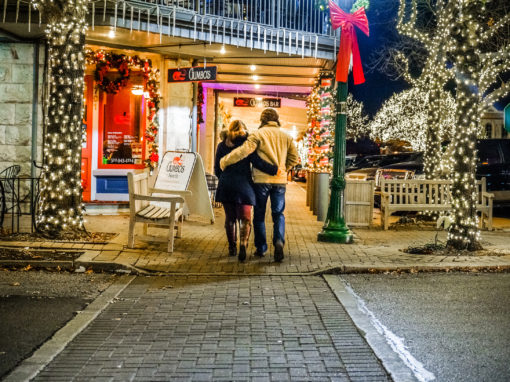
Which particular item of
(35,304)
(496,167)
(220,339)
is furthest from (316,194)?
(220,339)

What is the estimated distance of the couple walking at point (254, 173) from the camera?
335 inches

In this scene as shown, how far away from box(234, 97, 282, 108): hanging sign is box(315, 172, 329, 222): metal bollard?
27.1 ft

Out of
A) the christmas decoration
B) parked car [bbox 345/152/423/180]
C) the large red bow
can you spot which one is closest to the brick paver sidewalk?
the large red bow

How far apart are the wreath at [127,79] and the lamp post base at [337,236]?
543 cm

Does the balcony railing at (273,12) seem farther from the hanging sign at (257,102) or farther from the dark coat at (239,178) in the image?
the hanging sign at (257,102)

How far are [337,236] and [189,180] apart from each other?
8.80ft

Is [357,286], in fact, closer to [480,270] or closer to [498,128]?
[480,270]

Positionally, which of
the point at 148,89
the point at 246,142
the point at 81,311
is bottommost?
the point at 81,311

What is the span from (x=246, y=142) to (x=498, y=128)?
197ft

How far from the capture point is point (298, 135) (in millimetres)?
36094

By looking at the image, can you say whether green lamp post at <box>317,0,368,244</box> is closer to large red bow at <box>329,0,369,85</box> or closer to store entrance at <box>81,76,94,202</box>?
large red bow at <box>329,0,369,85</box>

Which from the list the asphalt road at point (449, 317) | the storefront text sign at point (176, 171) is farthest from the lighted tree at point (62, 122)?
the asphalt road at point (449, 317)

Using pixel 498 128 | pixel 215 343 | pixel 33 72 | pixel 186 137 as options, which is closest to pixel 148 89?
pixel 186 137

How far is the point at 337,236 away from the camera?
10.4m
